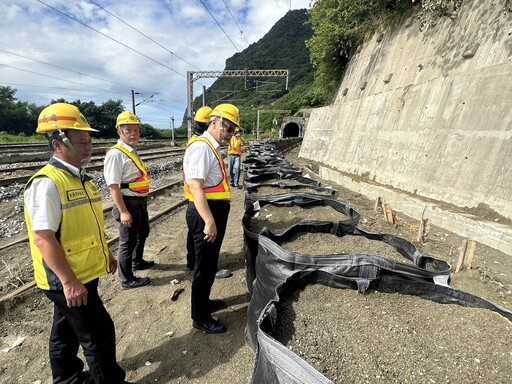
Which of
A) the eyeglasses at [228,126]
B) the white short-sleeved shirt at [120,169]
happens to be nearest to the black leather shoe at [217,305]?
the white short-sleeved shirt at [120,169]

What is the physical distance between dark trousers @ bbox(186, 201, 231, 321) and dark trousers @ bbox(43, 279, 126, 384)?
0.80 m

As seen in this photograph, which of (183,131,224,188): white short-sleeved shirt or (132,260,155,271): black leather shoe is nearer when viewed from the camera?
(183,131,224,188): white short-sleeved shirt

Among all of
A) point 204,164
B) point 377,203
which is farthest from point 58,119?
point 377,203

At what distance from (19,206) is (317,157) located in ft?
38.6

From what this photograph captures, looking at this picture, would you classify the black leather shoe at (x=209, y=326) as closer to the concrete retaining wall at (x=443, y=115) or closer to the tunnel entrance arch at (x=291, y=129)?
the concrete retaining wall at (x=443, y=115)

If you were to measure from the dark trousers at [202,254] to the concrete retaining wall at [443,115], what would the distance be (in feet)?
15.1

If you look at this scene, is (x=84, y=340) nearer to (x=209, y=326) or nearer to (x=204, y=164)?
(x=209, y=326)

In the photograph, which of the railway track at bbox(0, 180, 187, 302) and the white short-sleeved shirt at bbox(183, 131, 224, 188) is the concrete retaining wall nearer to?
the white short-sleeved shirt at bbox(183, 131, 224, 188)

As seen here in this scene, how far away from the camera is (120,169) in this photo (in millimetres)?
3215

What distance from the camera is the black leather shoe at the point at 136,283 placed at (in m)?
3.53

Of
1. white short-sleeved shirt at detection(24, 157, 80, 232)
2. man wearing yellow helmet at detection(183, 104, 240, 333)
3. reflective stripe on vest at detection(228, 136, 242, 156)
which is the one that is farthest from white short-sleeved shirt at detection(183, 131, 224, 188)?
reflective stripe on vest at detection(228, 136, 242, 156)

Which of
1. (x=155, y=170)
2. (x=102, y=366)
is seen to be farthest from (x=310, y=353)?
(x=155, y=170)

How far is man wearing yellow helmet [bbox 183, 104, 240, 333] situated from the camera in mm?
2412

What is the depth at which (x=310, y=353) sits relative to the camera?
4.75ft
